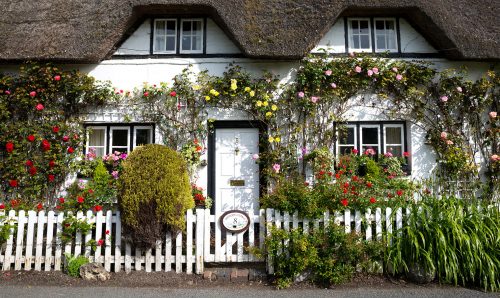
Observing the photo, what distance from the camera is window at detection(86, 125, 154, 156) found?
711 centimetres

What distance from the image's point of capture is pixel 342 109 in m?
7.05

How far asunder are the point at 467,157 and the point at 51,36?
8.58 m

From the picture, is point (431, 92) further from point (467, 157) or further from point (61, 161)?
point (61, 161)

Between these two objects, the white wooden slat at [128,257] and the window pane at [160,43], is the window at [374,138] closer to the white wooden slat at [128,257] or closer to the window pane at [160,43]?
the window pane at [160,43]

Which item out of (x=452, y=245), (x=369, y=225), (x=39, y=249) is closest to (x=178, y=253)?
(x=39, y=249)

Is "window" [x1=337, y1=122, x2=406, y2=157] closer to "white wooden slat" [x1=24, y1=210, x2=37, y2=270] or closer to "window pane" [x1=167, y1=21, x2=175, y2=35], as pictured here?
"window pane" [x1=167, y1=21, x2=175, y2=35]

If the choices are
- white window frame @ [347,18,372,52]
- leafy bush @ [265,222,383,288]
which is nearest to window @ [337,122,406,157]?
white window frame @ [347,18,372,52]

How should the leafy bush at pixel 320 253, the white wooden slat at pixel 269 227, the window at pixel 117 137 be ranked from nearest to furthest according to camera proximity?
the leafy bush at pixel 320 253
the white wooden slat at pixel 269 227
the window at pixel 117 137

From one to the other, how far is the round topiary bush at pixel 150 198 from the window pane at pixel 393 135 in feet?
14.6

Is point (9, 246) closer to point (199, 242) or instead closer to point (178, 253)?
point (178, 253)

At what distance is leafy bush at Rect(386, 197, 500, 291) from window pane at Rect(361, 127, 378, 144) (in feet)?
7.91

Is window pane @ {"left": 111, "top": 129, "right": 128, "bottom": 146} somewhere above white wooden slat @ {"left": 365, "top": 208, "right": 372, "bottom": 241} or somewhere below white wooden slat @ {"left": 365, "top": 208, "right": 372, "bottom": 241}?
above

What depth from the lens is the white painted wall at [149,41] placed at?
7.24 meters

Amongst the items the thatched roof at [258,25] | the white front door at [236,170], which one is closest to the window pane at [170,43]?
the thatched roof at [258,25]
